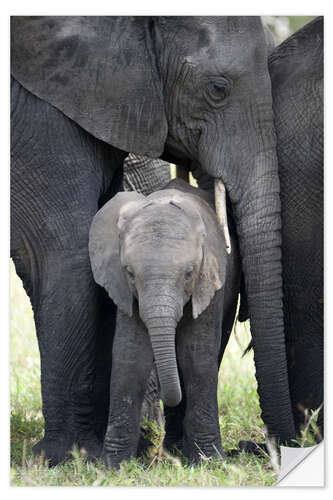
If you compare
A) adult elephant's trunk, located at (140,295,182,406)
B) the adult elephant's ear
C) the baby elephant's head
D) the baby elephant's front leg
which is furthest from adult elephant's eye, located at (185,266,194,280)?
the adult elephant's ear

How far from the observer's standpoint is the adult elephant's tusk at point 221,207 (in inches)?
191

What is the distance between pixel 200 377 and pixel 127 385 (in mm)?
266

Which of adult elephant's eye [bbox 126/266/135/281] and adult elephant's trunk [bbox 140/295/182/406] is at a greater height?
adult elephant's eye [bbox 126/266/135/281]

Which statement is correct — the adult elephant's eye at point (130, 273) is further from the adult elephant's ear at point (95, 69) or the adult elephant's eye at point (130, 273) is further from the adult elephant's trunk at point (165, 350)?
the adult elephant's ear at point (95, 69)

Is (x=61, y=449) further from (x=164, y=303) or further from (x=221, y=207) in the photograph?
(x=221, y=207)

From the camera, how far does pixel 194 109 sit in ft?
16.5

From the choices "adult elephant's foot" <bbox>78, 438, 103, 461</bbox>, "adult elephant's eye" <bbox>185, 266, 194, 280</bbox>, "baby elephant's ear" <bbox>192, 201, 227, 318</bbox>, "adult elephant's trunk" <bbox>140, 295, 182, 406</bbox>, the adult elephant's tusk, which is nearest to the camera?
"adult elephant's trunk" <bbox>140, 295, 182, 406</bbox>

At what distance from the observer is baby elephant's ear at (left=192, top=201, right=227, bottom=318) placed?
4582 mm

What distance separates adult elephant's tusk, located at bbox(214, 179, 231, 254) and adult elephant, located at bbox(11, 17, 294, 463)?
30 mm

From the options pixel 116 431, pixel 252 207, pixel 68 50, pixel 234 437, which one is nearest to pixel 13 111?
pixel 68 50

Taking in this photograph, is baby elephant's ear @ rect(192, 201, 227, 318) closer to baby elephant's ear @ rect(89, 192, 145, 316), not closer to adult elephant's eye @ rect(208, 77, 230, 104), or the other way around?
baby elephant's ear @ rect(89, 192, 145, 316)

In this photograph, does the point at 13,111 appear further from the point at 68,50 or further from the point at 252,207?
the point at 252,207

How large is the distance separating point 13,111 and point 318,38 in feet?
4.08

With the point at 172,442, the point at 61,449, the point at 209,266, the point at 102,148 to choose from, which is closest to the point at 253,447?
the point at 172,442
